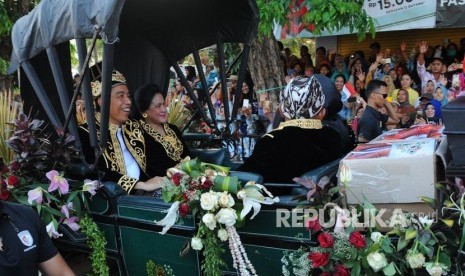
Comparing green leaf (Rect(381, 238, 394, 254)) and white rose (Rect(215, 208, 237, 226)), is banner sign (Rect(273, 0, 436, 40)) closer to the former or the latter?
white rose (Rect(215, 208, 237, 226))

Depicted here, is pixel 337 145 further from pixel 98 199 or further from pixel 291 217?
pixel 98 199

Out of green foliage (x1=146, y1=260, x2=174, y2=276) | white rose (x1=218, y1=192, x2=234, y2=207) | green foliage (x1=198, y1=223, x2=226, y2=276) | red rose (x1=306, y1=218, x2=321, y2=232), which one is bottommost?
green foliage (x1=146, y1=260, x2=174, y2=276)

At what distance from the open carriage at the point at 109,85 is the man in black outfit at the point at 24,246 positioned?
100cm

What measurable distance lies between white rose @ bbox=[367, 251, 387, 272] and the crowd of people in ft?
10.5

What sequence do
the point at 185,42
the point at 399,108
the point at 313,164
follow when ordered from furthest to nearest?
the point at 399,108
the point at 185,42
the point at 313,164

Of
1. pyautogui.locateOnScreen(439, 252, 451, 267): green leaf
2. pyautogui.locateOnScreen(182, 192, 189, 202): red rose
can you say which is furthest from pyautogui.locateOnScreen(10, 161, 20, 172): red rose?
pyautogui.locateOnScreen(439, 252, 451, 267): green leaf

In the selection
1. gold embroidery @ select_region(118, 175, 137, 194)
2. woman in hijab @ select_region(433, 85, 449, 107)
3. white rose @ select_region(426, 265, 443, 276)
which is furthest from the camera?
woman in hijab @ select_region(433, 85, 449, 107)

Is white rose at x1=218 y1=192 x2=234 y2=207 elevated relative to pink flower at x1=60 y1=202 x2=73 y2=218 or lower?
elevated

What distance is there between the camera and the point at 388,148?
2818 mm


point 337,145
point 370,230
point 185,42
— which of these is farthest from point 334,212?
point 185,42

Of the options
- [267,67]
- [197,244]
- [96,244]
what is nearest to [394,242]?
[197,244]

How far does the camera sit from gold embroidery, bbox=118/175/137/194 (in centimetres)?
368

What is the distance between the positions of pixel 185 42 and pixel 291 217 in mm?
2924

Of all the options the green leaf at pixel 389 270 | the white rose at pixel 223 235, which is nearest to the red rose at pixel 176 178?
the white rose at pixel 223 235
